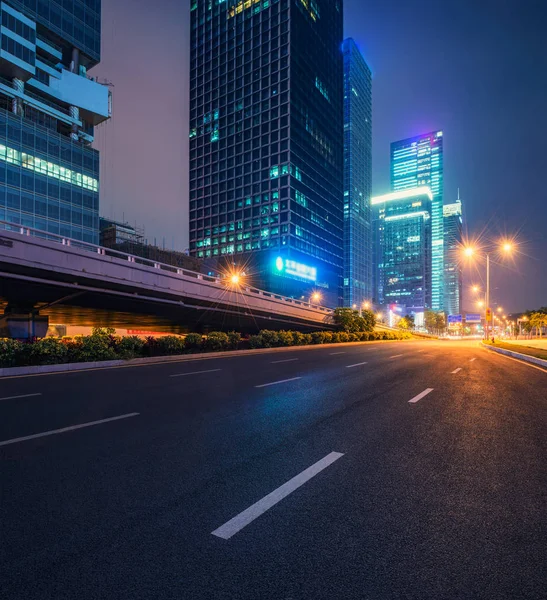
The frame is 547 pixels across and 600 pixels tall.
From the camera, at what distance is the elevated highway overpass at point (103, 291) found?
2027 centimetres

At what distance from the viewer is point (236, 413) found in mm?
7289

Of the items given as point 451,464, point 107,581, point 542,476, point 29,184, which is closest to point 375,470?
point 451,464

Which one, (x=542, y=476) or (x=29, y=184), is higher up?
(x=29, y=184)

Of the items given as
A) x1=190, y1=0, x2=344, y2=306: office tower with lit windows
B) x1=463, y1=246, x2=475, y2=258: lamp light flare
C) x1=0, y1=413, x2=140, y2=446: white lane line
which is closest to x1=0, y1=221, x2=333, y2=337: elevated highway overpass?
x1=0, y1=413, x2=140, y2=446: white lane line

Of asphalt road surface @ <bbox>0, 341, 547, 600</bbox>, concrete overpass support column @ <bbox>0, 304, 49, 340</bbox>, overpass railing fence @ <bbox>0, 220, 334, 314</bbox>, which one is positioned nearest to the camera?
asphalt road surface @ <bbox>0, 341, 547, 600</bbox>

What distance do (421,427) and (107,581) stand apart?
5.34 metres

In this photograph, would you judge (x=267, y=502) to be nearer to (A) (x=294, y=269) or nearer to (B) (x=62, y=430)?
(B) (x=62, y=430)

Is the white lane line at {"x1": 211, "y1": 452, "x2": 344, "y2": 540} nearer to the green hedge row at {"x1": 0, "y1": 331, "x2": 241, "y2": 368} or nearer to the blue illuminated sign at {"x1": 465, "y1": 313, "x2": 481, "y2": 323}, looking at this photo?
the green hedge row at {"x1": 0, "y1": 331, "x2": 241, "y2": 368}

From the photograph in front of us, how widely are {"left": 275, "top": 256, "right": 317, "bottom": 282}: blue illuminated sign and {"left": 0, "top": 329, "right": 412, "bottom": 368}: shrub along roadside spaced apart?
7603cm

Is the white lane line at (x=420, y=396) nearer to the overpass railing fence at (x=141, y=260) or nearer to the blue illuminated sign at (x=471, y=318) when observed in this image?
the overpass railing fence at (x=141, y=260)

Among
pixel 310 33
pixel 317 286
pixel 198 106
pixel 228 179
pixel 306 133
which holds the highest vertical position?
pixel 310 33

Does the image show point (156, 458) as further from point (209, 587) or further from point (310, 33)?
point (310, 33)

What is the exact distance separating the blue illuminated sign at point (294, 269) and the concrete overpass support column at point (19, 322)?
272 feet

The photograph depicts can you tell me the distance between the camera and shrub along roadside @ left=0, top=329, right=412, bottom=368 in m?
15.3
